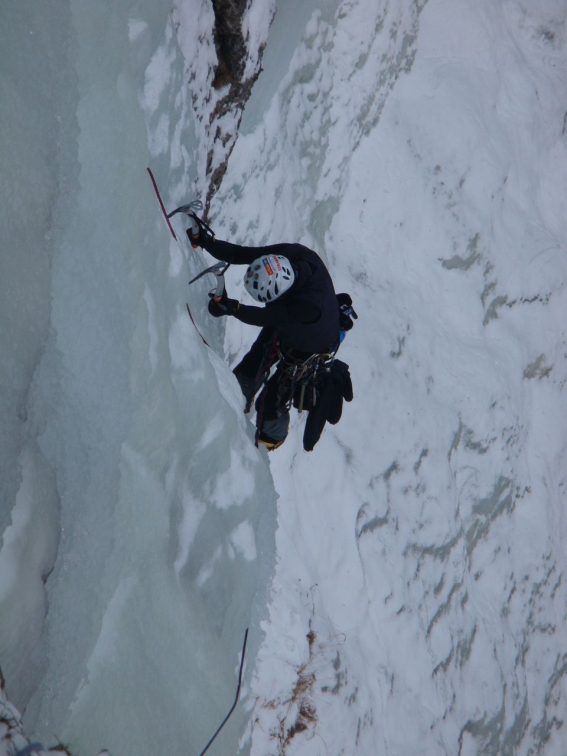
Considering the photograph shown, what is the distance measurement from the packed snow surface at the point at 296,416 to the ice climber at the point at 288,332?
0.24 metres

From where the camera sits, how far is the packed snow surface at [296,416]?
6.14ft

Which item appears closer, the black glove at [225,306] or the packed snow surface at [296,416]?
the packed snow surface at [296,416]

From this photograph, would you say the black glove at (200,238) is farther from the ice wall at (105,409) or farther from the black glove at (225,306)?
the black glove at (225,306)

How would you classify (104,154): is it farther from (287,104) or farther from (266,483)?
(287,104)

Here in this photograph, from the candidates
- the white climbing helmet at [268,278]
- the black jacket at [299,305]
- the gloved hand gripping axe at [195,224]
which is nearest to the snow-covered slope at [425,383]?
the gloved hand gripping axe at [195,224]

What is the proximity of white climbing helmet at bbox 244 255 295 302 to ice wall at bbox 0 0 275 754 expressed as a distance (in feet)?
0.98

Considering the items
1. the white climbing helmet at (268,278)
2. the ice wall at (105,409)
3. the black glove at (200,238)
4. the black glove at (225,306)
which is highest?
the black glove at (200,238)

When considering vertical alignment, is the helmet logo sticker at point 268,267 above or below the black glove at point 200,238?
below

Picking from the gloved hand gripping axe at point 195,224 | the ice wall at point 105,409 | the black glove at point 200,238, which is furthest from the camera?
the black glove at point 200,238

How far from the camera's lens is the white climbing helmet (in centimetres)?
268

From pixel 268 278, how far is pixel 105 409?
37.2 inches

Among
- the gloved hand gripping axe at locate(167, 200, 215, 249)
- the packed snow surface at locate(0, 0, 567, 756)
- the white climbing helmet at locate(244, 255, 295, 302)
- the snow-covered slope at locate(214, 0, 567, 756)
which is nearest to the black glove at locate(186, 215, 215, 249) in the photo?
the gloved hand gripping axe at locate(167, 200, 215, 249)

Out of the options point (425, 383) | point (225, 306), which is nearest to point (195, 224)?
point (225, 306)

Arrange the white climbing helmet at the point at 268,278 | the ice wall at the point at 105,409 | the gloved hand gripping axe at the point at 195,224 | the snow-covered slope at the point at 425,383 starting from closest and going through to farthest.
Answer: the ice wall at the point at 105,409, the white climbing helmet at the point at 268,278, the gloved hand gripping axe at the point at 195,224, the snow-covered slope at the point at 425,383
